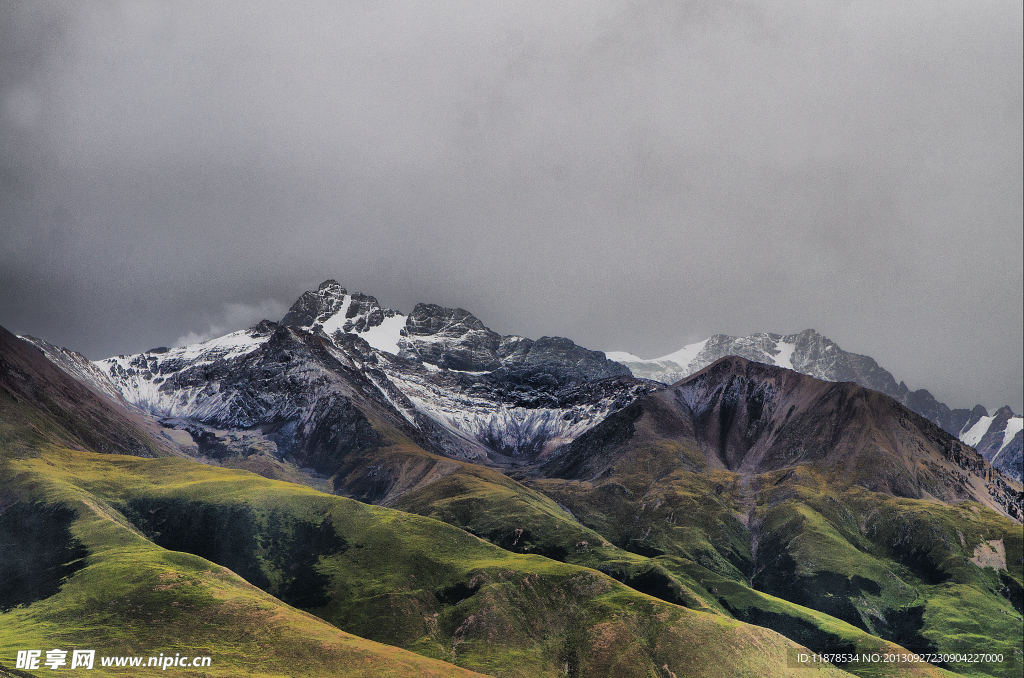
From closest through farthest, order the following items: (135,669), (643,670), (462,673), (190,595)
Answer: (135,669), (462,673), (190,595), (643,670)

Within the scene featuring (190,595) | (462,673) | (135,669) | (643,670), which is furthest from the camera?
(643,670)

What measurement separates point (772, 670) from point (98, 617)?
545 feet

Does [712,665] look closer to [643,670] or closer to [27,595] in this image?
[643,670]

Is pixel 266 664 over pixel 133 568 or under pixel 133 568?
under

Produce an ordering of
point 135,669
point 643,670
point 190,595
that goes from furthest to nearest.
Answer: point 643,670
point 190,595
point 135,669

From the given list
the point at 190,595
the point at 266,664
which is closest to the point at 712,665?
the point at 266,664

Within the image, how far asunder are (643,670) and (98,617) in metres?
133

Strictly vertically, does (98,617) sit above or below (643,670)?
above

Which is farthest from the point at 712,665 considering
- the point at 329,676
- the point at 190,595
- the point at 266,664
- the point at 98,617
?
the point at 98,617

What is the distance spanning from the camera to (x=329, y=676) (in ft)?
528

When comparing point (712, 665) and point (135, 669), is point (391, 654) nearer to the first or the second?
point (135, 669)

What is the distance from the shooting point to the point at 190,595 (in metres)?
186

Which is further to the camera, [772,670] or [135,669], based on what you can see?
[772,670]

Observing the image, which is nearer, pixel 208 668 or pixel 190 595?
pixel 208 668
